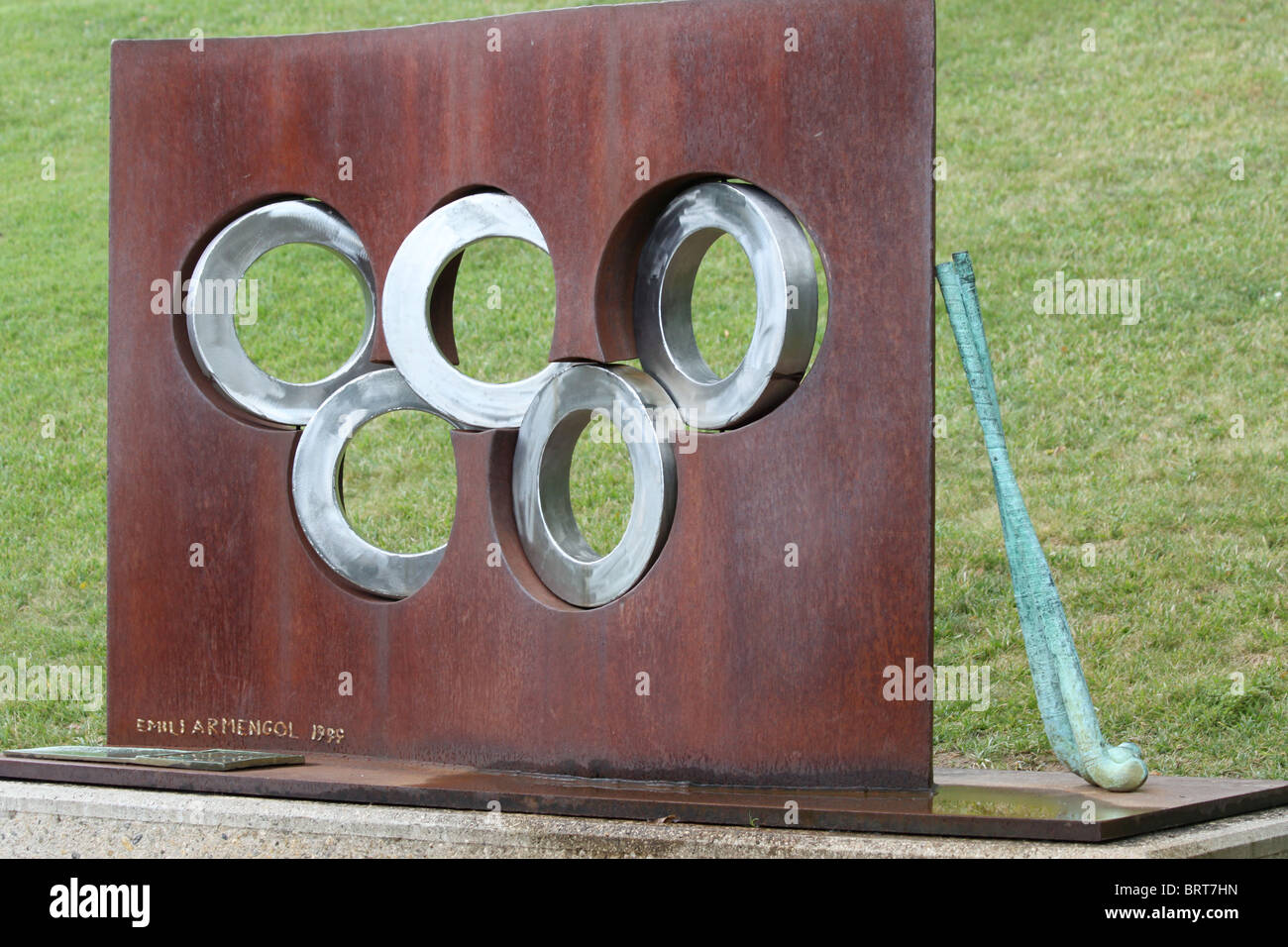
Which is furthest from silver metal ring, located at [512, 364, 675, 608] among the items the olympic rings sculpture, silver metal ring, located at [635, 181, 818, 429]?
silver metal ring, located at [635, 181, 818, 429]

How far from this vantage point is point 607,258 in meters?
5.54

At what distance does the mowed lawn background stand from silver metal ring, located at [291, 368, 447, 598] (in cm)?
209

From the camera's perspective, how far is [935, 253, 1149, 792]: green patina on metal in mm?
5035

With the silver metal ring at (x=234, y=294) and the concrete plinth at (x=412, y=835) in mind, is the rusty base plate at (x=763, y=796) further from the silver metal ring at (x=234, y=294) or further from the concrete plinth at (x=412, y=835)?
the silver metal ring at (x=234, y=294)

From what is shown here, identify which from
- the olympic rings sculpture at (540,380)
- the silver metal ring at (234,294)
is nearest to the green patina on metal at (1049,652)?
the olympic rings sculpture at (540,380)

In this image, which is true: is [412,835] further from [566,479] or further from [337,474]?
[337,474]

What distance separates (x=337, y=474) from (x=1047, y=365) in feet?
21.0

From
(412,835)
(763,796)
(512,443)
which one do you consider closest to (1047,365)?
(512,443)

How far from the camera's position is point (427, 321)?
5.88 metres

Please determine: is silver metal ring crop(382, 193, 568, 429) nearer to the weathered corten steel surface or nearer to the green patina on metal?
the weathered corten steel surface

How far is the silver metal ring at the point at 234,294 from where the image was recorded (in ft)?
20.4

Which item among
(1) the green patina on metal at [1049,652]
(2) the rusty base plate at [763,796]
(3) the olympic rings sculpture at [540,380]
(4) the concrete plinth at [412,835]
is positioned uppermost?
(3) the olympic rings sculpture at [540,380]

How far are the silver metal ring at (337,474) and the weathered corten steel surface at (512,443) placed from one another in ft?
0.25
